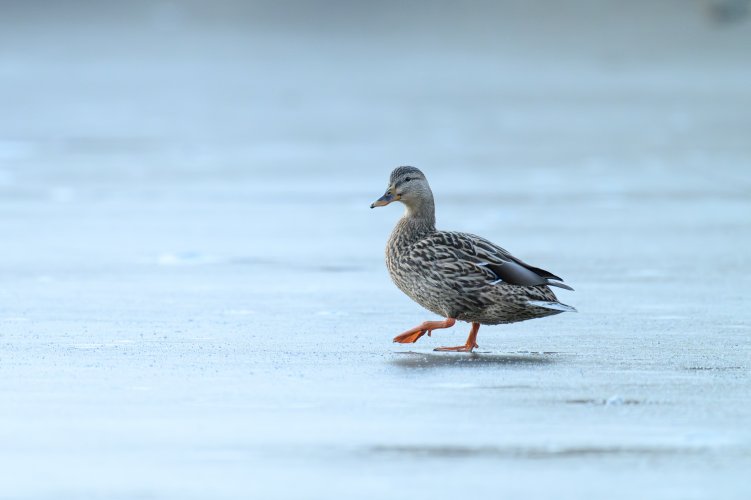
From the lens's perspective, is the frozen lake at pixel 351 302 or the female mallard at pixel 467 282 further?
the female mallard at pixel 467 282

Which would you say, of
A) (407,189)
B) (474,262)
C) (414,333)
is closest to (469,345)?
(414,333)

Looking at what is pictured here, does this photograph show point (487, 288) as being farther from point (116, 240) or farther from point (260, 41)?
point (260, 41)

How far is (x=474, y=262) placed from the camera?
24.0 feet

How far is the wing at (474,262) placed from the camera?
23.7 ft

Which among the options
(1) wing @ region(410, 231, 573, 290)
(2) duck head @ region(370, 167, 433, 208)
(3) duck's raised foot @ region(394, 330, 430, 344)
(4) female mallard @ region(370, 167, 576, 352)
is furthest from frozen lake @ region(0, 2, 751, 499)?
(2) duck head @ region(370, 167, 433, 208)

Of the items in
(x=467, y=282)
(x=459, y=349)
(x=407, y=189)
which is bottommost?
(x=459, y=349)

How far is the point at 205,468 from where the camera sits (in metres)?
4.84

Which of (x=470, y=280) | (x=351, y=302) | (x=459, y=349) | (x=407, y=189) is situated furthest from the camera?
(x=351, y=302)

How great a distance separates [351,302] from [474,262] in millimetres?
1463

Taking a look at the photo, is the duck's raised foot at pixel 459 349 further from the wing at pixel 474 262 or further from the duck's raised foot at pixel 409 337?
the wing at pixel 474 262

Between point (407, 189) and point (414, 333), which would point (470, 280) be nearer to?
point (414, 333)

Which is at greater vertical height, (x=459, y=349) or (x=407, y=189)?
(x=407, y=189)

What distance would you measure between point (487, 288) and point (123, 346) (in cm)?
157

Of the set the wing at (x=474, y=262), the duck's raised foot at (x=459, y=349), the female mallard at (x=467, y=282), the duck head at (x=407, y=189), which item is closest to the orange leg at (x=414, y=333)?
the female mallard at (x=467, y=282)
